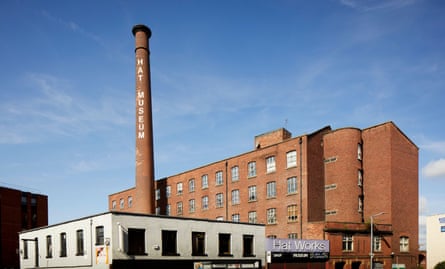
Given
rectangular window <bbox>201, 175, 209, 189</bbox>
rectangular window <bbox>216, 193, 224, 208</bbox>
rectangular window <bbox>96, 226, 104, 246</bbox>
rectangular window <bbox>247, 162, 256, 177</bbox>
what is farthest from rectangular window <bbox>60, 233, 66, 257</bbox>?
rectangular window <bbox>201, 175, 209, 189</bbox>

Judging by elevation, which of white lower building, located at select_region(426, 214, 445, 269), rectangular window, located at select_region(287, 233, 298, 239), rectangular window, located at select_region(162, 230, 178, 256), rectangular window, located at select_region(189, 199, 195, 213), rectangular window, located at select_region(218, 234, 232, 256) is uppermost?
rectangular window, located at select_region(162, 230, 178, 256)

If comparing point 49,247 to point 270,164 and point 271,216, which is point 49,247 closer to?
point 271,216

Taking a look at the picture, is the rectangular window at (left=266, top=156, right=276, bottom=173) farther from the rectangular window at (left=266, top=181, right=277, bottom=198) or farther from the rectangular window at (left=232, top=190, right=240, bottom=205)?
the rectangular window at (left=232, top=190, right=240, bottom=205)

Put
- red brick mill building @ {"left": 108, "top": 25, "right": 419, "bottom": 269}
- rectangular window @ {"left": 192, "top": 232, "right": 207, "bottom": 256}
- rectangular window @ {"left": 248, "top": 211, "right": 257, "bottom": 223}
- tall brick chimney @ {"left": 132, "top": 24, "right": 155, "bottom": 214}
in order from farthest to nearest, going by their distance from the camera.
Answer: rectangular window @ {"left": 248, "top": 211, "right": 257, "bottom": 223}
tall brick chimney @ {"left": 132, "top": 24, "right": 155, "bottom": 214}
red brick mill building @ {"left": 108, "top": 25, "right": 419, "bottom": 269}
rectangular window @ {"left": 192, "top": 232, "right": 207, "bottom": 256}

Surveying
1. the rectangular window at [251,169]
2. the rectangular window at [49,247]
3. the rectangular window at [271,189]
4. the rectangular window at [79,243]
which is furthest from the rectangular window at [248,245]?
the rectangular window at [251,169]

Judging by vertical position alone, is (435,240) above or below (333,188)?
below

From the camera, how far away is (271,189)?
49.0 metres

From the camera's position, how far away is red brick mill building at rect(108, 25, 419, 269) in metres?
42.3

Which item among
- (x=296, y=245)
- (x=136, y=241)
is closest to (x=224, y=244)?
(x=296, y=245)

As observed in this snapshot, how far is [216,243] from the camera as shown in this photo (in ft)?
106

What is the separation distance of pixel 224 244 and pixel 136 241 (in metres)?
8.28

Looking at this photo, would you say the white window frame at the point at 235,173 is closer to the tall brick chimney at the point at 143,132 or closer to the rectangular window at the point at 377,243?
the tall brick chimney at the point at 143,132

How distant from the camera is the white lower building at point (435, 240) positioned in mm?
50844

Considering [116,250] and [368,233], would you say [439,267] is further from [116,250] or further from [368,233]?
[116,250]
